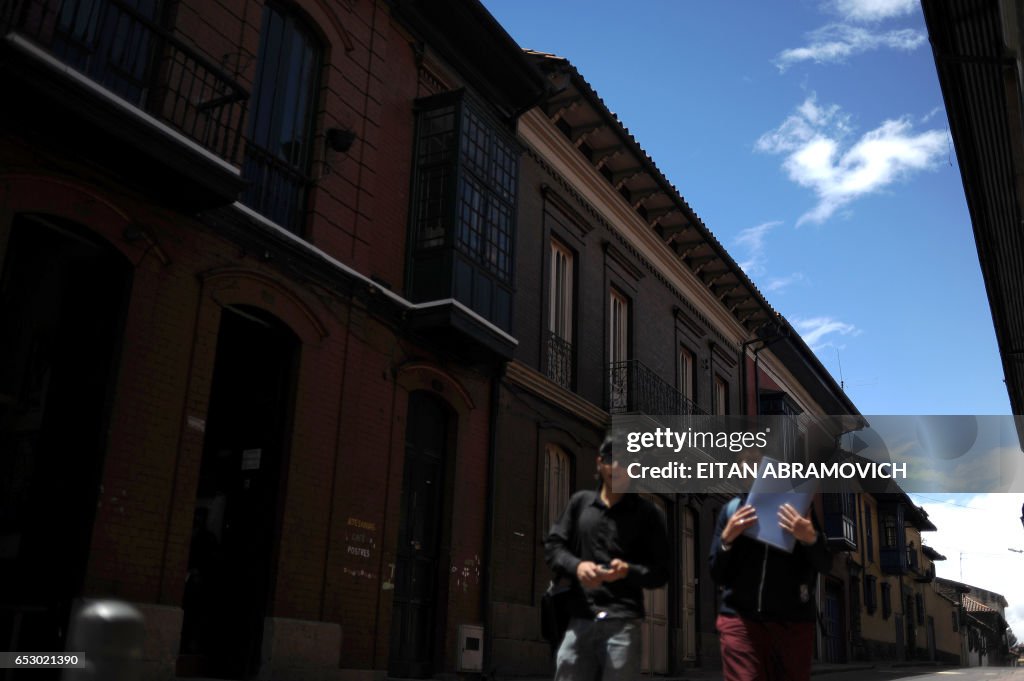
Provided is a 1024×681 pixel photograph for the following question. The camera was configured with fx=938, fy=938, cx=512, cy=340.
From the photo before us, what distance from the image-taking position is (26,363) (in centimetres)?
895

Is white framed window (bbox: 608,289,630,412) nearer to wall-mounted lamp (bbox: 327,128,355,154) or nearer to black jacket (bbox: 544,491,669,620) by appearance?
wall-mounted lamp (bbox: 327,128,355,154)

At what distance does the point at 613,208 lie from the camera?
761 inches

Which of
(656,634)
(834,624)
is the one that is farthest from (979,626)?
(656,634)

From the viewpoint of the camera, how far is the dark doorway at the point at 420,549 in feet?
39.2

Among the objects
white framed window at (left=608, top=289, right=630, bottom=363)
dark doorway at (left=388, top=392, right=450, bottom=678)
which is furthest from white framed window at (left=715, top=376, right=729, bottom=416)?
dark doorway at (left=388, top=392, right=450, bottom=678)

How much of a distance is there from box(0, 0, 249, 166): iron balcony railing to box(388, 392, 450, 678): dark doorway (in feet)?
15.6

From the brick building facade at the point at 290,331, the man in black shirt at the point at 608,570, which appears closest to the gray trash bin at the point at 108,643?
the man in black shirt at the point at 608,570

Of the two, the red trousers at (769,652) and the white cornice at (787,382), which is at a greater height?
the white cornice at (787,382)

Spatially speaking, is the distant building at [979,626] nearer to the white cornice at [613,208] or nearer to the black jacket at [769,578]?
the white cornice at [613,208]

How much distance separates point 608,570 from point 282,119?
8.07m

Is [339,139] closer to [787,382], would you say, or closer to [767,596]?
[767,596]

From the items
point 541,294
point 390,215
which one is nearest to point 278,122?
point 390,215

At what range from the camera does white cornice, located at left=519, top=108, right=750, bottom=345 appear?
1656cm

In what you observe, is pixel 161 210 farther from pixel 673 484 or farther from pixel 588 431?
pixel 673 484
